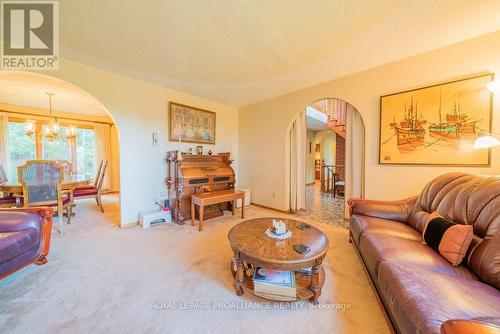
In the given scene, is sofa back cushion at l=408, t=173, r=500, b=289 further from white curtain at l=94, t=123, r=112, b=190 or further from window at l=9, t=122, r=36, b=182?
window at l=9, t=122, r=36, b=182

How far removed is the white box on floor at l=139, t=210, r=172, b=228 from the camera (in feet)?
9.94

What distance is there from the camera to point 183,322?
1.29 meters

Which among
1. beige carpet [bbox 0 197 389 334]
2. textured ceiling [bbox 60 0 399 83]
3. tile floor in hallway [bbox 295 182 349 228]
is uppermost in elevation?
textured ceiling [bbox 60 0 399 83]

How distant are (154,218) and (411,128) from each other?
4.12 meters

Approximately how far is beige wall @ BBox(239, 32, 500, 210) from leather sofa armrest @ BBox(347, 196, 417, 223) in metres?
0.41

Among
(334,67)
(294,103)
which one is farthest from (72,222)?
(334,67)

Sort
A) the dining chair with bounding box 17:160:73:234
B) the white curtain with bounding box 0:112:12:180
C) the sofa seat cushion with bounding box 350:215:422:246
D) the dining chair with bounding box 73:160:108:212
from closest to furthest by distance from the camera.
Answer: the sofa seat cushion with bounding box 350:215:422:246
the dining chair with bounding box 17:160:73:234
the dining chair with bounding box 73:160:108:212
the white curtain with bounding box 0:112:12:180

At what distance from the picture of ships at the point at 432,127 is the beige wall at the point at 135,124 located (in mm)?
3722

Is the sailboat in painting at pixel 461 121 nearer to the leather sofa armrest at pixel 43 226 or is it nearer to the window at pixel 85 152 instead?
the leather sofa armrest at pixel 43 226

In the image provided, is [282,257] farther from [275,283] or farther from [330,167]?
[330,167]

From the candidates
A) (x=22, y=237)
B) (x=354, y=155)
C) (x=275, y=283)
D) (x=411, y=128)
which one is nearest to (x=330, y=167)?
(x=354, y=155)

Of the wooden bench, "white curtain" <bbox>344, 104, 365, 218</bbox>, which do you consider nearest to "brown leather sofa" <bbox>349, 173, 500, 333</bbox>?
"white curtain" <bbox>344, 104, 365, 218</bbox>

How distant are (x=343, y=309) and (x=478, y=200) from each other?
4.67 feet

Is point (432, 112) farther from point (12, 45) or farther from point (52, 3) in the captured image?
point (12, 45)
